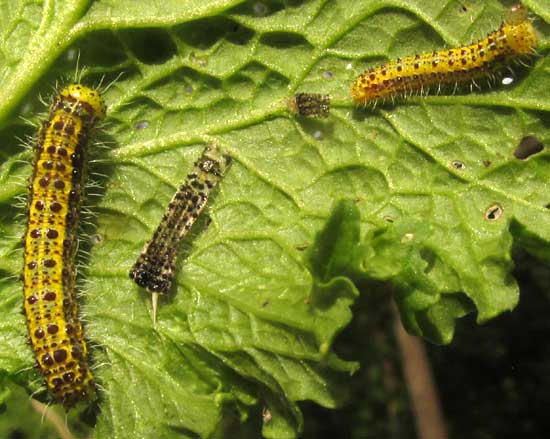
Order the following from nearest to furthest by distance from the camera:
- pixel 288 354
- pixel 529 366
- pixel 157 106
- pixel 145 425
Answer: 1. pixel 288 354
2. pixel 145 425
3. pixel 157 106
4. pixel 529 366

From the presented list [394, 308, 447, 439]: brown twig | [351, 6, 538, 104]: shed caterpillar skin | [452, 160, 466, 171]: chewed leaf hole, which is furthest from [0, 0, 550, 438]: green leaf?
[394, 308, 447, 439]: brown twig

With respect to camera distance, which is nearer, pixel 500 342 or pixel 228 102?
pixel 228 102

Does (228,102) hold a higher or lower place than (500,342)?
higher

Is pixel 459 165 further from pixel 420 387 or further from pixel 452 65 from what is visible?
pixel 420 387

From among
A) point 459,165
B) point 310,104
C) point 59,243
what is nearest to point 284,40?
point 310,104

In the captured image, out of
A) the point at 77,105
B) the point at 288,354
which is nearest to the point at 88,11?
the point at 77,105

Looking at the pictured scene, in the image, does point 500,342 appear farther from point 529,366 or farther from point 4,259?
point 4,259

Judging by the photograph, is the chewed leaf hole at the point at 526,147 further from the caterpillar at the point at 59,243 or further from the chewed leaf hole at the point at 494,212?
the caterpillar at the point at 59,243
